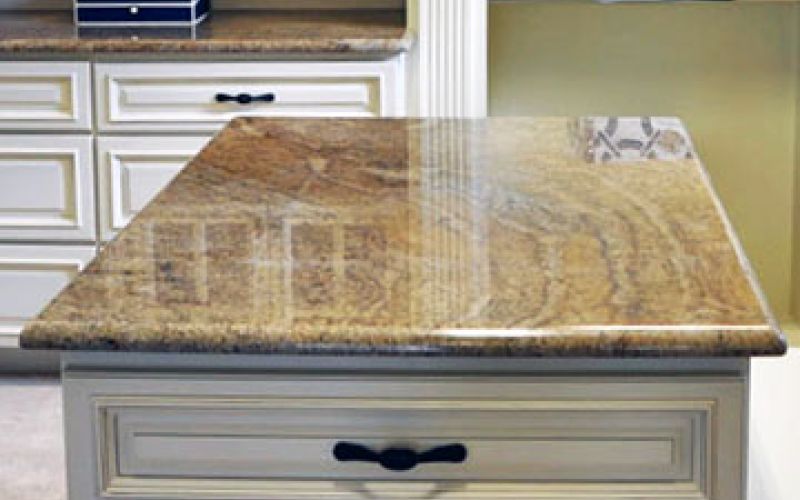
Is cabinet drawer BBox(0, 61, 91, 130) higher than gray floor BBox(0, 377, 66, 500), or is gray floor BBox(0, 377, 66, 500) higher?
cabinet drawer BBox(0, 61, 91, 130)

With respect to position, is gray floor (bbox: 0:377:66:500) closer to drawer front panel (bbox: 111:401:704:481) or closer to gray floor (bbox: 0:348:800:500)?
gray floor (bbox: 0:348:800:500)

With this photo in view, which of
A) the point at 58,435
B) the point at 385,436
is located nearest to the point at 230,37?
the point at 58,435

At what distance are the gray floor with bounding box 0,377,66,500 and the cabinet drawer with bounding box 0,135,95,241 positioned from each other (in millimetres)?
395

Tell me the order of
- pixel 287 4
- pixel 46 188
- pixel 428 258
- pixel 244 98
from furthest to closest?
pixel 287 4 → pixel 46 188 → pixel 244 98 → pixel 428 258

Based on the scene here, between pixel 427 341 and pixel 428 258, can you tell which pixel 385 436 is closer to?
pixel 427 341

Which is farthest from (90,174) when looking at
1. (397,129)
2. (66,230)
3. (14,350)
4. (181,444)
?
(181,444)

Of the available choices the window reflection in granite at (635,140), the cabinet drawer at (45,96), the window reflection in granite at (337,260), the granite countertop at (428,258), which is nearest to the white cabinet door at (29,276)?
the cabinet drawer at (45,96)

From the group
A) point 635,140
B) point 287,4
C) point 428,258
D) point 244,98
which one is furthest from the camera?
point 287,4

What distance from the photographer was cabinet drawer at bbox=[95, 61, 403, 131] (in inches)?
138

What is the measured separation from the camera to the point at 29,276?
3.70 meters

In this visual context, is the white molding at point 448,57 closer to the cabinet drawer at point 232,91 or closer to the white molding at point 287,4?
the cabinet drawer at point 232,91

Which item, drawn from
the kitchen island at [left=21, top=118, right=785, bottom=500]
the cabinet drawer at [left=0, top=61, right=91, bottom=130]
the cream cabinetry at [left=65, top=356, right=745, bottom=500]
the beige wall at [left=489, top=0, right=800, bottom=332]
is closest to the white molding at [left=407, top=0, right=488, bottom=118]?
the beige wall at [left=489, top=0, right=800, bottom=332]

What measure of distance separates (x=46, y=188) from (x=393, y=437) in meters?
2.42

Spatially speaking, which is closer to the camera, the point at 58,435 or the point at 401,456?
the point at 401,456
